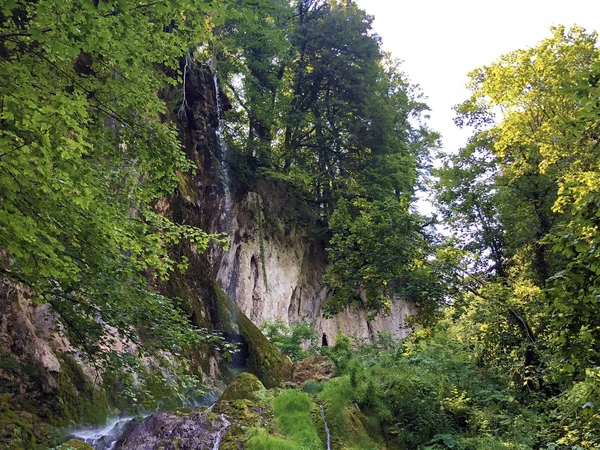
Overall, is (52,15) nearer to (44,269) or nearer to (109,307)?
(44,269)

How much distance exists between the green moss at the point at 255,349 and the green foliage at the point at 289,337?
1.96 meters

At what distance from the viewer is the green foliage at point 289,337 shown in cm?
1585

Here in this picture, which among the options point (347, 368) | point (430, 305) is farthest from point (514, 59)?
point (347, 368)

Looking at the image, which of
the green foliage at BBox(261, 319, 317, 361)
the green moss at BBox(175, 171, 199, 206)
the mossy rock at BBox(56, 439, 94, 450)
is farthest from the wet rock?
the green foliage at BBox(261, 319, 317, 361)

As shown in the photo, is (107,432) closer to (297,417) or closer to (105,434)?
(105,434)

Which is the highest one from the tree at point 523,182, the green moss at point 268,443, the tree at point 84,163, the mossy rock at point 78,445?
the tree at point 523,182

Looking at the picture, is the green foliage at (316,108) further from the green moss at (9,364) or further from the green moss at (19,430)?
the green moss at (19,430)

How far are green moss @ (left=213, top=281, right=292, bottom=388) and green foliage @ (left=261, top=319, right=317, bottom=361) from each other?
1.96 meters

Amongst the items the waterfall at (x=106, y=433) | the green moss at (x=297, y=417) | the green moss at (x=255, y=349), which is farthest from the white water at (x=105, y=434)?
the green moss at (x=255, y=349)

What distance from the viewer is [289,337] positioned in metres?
16.5

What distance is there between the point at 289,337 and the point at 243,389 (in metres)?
7.49

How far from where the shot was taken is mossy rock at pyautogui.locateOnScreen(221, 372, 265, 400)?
898 cm

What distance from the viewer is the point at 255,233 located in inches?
791

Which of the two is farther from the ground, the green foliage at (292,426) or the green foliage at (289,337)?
the green foliage at (289,337)
